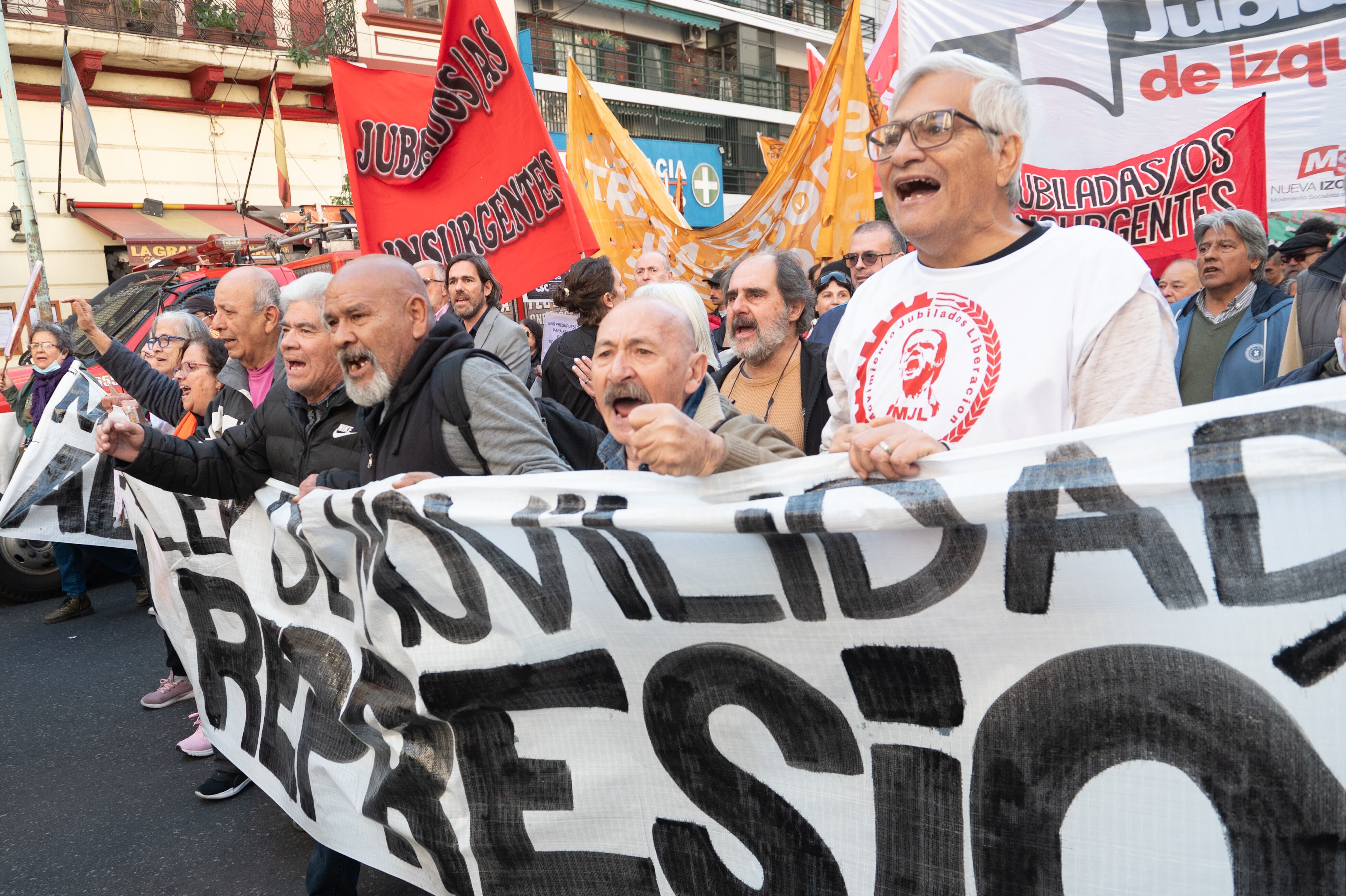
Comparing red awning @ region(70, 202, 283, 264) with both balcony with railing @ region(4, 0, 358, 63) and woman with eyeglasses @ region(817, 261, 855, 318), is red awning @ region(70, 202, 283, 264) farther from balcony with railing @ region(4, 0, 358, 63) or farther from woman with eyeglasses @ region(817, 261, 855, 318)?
woman with eyeglasses @ region(817, 261, 855, 318)

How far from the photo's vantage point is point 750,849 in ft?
6.54

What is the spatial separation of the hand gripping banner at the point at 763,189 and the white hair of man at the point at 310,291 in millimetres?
3748

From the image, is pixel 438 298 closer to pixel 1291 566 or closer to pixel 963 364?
pixel 963 364

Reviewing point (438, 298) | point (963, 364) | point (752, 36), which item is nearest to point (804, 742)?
point (963, 364)

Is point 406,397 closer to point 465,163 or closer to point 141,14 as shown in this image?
point 465,163

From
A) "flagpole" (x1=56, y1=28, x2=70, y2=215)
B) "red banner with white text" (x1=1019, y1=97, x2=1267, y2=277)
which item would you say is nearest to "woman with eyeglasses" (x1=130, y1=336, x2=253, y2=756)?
"red banner with white text" (x1=1019, y1=97, x2=1267, y2=277)

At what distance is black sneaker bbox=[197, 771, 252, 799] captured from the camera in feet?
13.0

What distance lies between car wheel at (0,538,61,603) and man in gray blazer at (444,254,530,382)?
3.34 m

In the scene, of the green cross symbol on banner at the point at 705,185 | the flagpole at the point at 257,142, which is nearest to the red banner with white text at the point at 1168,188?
the flagpole at the point at 257,142

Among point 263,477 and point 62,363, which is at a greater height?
point 62,363

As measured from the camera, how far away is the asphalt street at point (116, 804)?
3387mm

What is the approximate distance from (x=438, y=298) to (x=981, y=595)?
451 cm

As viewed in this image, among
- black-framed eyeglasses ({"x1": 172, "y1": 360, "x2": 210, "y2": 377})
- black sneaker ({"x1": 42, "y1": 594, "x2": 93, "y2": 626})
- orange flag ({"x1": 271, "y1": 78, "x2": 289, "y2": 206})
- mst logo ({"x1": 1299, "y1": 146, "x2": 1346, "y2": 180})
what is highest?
orange flag ({"x1": 271, "y1": 78, "x2": 289, "y2": 206})

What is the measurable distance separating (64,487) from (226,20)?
18908 millimetres
